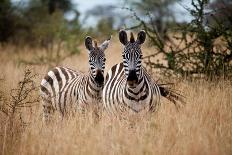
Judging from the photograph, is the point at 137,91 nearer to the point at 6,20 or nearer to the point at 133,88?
the point at 133,88

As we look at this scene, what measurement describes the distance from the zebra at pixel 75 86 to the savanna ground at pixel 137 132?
31.3 inches

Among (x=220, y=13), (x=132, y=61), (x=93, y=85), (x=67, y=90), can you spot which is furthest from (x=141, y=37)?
(x=220, y=13)

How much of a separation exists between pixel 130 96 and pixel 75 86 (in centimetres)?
206

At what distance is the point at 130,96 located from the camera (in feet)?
25.5

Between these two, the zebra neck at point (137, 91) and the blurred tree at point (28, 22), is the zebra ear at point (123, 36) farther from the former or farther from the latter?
the blurred tree at point (28, 22)

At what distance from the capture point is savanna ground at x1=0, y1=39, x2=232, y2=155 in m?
6.43

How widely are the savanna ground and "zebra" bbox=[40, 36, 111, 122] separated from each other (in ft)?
2.61

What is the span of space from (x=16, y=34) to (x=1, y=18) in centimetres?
102

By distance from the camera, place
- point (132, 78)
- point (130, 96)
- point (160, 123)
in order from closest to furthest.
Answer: point (160, 123), point (132, 78), point (130, 96)

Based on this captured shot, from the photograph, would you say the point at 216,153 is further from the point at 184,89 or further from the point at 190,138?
the point at 184,89

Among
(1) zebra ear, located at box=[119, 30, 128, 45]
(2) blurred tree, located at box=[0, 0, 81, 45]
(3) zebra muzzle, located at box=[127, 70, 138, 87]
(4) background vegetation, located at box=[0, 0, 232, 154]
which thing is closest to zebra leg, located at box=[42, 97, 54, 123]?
(4) background vegetation, located at box=[0, 0, 232, 154]

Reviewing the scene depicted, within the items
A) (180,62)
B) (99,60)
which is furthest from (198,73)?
(99,60)

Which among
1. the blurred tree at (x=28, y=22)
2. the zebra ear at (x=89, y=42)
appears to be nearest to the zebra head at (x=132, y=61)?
the zebra ear at (x=89, y=42)

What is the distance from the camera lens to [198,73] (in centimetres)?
1100
